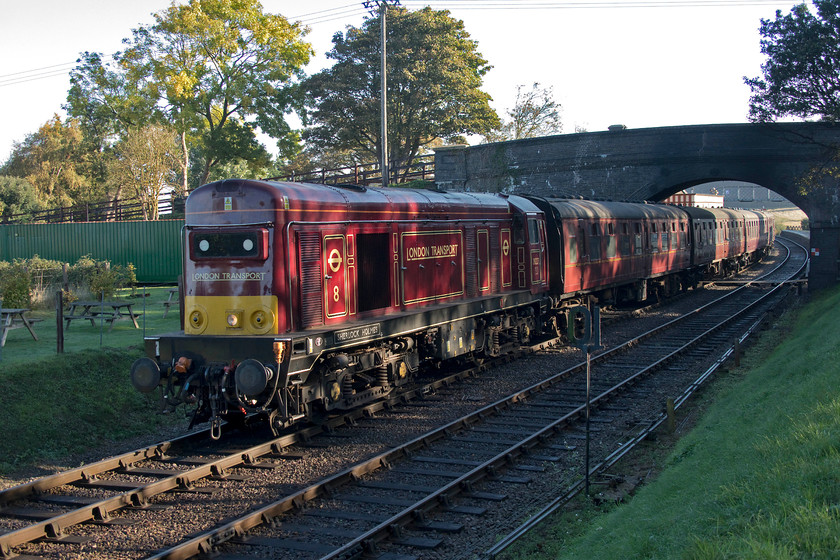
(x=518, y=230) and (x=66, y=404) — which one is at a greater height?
(x=518, y=230)

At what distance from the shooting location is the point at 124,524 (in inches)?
314

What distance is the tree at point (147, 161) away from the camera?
121 feet

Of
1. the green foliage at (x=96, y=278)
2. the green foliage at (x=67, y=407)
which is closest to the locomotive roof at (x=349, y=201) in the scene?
the green foliage at (x=67, y=407)

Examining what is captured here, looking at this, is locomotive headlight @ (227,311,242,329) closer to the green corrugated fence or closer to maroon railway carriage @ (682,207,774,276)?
the green corrugated fence

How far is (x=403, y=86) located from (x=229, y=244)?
32617 millimetres

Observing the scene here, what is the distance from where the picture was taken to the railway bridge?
28.4m

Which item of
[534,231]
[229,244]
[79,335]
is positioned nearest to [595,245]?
[534,231]

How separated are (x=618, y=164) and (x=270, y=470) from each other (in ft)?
85.4

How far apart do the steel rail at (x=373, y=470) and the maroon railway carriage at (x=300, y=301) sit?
1.56 m

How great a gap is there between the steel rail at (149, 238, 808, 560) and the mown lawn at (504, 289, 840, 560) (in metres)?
1.32

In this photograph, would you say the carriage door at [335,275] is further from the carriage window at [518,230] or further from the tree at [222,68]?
the tree at [222,68]

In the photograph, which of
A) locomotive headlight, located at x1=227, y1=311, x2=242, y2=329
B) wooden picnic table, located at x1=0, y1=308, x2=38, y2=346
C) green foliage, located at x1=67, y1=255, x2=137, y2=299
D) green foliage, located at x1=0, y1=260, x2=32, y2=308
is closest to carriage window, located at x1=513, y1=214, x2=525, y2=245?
locomotive headlight, located at x1=227, y1=311, x2=242, y2=329

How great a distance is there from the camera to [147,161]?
121 ft

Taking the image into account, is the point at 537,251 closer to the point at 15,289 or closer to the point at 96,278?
the point at 96,278
